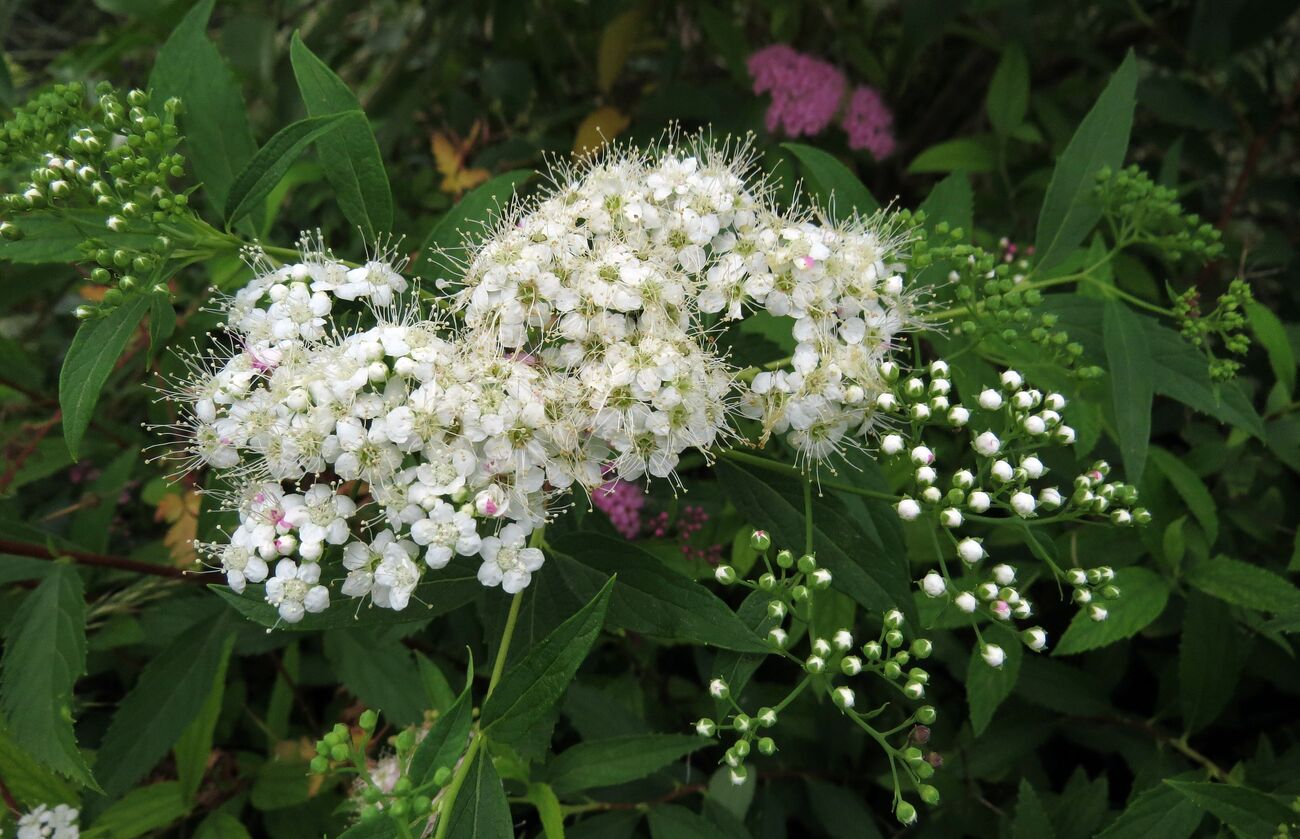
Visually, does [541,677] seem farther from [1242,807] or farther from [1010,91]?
[1010,91]

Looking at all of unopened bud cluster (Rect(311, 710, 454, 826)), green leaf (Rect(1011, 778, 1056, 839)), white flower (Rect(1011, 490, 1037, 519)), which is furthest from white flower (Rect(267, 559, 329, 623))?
green leaf (Rect(1011, 778, 1056, 839))

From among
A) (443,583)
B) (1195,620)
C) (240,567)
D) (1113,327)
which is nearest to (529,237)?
(443,583)

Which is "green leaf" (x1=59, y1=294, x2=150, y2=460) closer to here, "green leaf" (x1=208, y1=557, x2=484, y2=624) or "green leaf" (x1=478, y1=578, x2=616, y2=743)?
"green leaf" (x1=208, y1=557, x2=484, y2=624)

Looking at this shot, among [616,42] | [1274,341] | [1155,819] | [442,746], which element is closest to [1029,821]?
[1155,819]

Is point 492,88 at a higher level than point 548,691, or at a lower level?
higher

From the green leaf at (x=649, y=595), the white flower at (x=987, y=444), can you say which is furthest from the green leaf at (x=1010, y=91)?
the green leaf at (x=649, y=595)

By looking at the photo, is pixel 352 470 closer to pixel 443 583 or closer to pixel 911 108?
pixel 443 583
